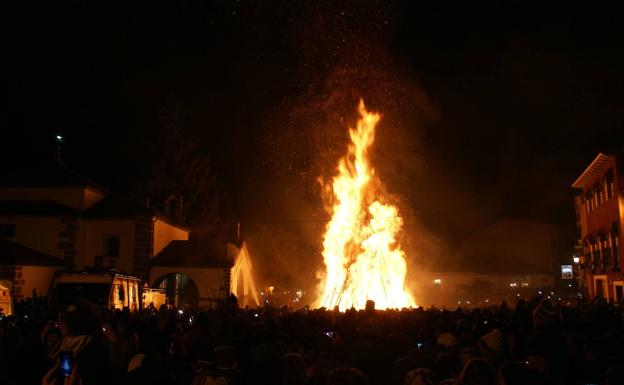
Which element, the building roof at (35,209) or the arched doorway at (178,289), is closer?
the building roof at (35,209)

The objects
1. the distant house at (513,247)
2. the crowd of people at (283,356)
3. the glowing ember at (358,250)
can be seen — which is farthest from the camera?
the distant house at (513,247)

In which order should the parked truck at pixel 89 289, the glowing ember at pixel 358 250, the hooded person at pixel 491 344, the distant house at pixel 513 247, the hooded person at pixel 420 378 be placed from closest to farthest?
the hooded person at pixel 420 378 < the hooded person at pixel 491 344 < the parked truck at pixel 89 289 < the glowing ember at pixel 358 250 < the distant house at pixel 513 247

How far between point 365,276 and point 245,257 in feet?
46.5

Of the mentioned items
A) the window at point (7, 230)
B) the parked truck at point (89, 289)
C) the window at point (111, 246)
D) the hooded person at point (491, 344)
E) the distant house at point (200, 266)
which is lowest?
the hooded person at point (491, 344)

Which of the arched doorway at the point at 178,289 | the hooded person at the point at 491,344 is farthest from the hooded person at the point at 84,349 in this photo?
the arched doorway at the point at 178,289

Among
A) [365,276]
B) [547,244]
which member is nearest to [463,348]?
[365,276]

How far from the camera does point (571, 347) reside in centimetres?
705

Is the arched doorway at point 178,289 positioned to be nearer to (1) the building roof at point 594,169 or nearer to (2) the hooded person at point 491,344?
(1) the building roof at point 594,169

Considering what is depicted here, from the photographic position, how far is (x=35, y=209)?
35375mm

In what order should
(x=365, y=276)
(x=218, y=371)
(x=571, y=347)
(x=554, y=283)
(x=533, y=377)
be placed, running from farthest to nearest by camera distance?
(x=554, y=283)
(x=365, y=276)
(x=571, y=347)
(x=218, y=371)
(x=533, y=377)

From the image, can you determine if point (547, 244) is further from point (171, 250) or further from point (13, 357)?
point (13, 357)

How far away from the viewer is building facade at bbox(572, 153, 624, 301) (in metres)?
31.8

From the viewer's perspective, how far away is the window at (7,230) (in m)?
34.5

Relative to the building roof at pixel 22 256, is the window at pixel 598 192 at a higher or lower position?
higher
